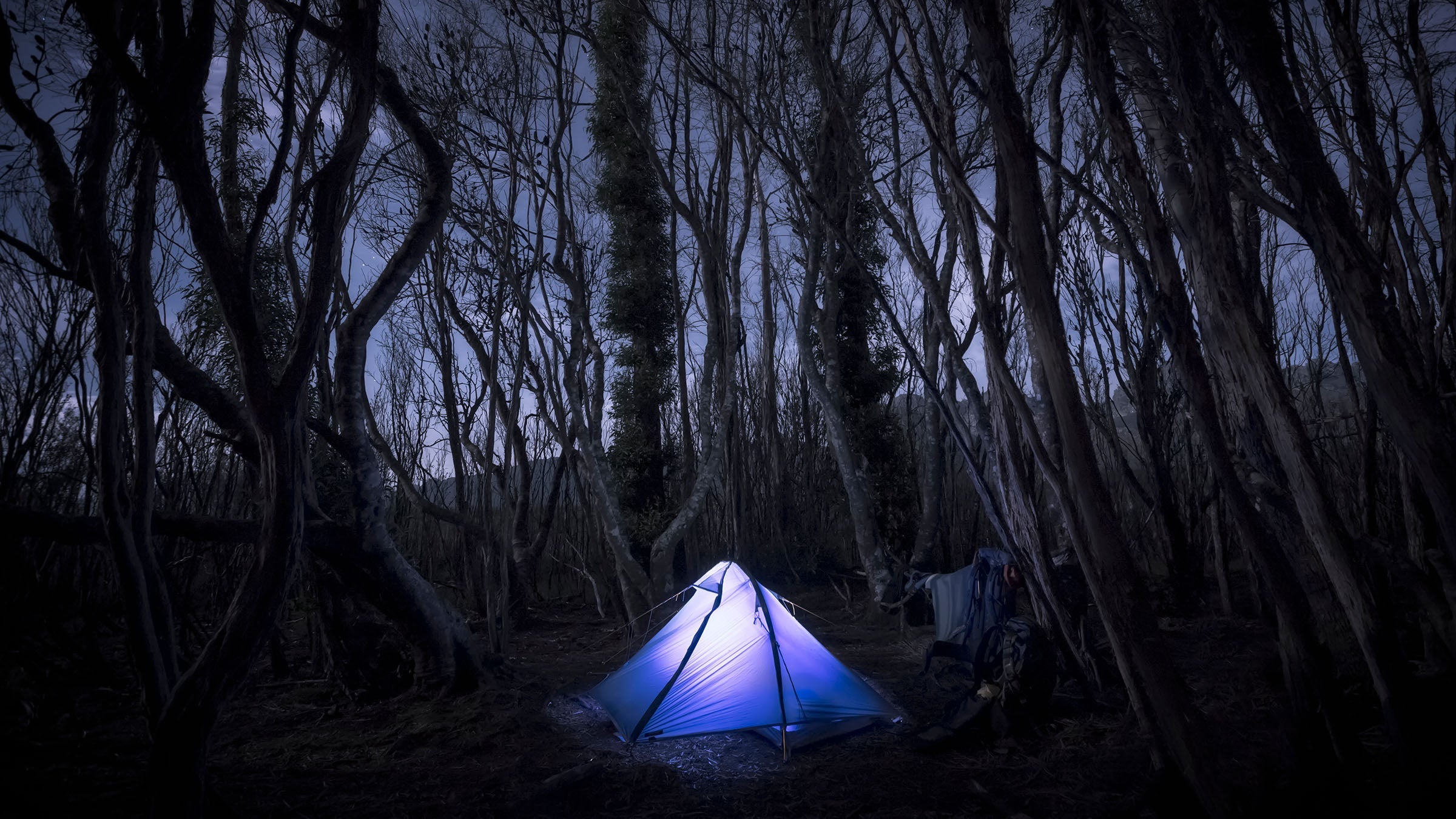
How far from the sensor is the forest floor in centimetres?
339

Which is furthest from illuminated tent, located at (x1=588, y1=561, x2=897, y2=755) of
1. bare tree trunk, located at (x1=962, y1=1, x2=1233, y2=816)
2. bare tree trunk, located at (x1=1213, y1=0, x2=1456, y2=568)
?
bare tree trunk, located at (x1=1213, y1=0, x2=1456, y2=568)

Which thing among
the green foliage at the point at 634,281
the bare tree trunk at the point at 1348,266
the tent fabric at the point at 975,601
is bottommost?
the tent fabric at the point at 975,601

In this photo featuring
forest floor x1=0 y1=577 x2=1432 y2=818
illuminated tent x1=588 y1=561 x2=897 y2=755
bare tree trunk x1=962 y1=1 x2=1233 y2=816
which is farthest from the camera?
illuminated tent x1=588 y1=561 x2=897 y2=755

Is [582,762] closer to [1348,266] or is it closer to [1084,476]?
[1084,476]

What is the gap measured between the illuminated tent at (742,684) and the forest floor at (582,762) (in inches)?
5.2

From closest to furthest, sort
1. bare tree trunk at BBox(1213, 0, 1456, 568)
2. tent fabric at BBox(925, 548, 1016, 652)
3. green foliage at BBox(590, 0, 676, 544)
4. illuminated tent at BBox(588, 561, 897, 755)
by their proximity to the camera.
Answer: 1. bare tree trunk at BBox(1213, 0, 1456, 568)
2. illuminated tent at BBox(588, 561, 897, 755)
3. tent fabric at BBox(925, 548, 1016, 652)
4. green foliage at BBox(590, 0, 676, 544)

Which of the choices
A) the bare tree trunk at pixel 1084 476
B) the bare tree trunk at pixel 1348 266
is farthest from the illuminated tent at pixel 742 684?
the bare tree trunk at pixel 1348 266

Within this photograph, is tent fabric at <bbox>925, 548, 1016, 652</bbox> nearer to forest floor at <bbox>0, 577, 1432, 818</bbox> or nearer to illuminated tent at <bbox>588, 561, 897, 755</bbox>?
forest floor at <bbox>0, 577, 1432, 818</bbox>

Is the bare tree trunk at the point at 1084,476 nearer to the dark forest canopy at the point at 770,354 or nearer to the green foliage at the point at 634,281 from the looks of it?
the dark forest canopy at the point at 770,354

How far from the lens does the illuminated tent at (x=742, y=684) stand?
4.70 meters

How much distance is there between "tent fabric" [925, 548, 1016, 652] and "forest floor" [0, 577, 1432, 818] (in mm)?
511

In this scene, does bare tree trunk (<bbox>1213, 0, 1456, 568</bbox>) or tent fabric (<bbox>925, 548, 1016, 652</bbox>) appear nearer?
bare tree trunk (<bbox>1213, 0, 1456, 568</bbox>)

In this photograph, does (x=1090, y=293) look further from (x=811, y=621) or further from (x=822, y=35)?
(x=811, y=621)

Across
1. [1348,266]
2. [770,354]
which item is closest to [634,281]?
[770,354]
